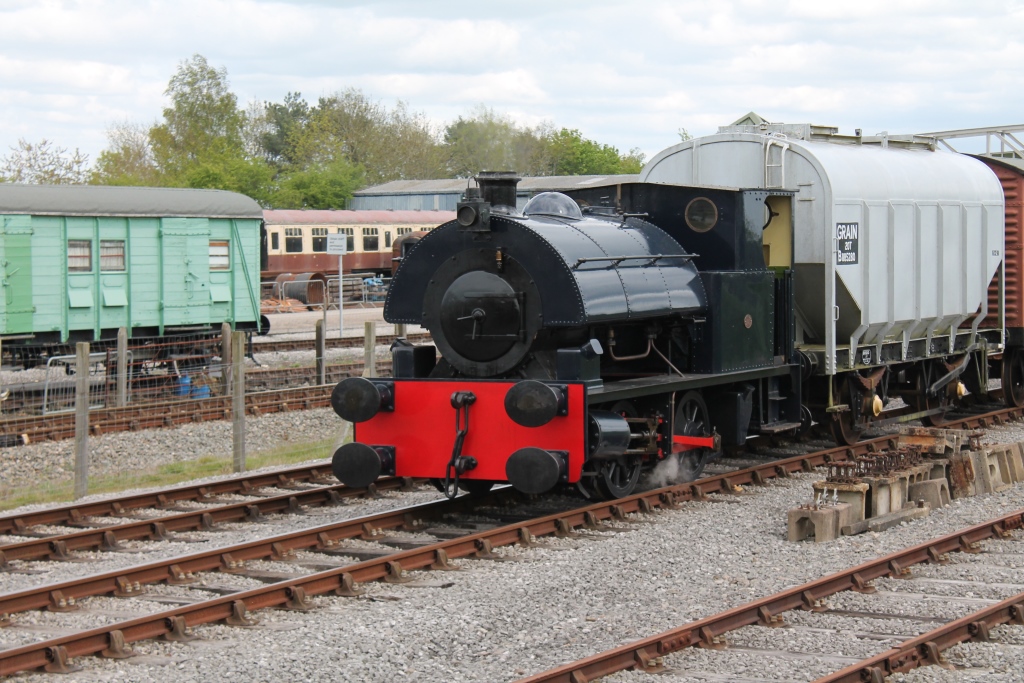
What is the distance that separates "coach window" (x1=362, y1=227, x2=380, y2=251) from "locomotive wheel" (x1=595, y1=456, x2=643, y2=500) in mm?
35959

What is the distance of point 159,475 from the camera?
44.8 ft

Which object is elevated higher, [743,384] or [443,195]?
[443,195]

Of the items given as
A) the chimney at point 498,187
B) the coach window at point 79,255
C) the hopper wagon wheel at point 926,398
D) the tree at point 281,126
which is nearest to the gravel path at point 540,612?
the chimney at point 498,187

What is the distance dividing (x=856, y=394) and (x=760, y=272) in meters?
3.01

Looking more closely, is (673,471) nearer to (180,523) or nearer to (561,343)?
(561,343)

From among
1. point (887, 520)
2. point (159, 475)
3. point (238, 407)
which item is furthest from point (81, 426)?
point (887, 520)

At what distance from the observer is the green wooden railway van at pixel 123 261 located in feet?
64.2

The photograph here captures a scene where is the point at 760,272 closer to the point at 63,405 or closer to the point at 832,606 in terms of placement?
the point at 832,606

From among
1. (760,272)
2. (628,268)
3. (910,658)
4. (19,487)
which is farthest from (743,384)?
(19,487)

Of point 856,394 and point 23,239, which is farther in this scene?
point 23,239

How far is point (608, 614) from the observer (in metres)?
7.53

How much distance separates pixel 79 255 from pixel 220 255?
2.76 m

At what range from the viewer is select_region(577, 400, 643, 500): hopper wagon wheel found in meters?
10.3

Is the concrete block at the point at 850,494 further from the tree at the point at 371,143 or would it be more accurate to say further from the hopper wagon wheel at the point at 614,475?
the tree at the point at 371,143
